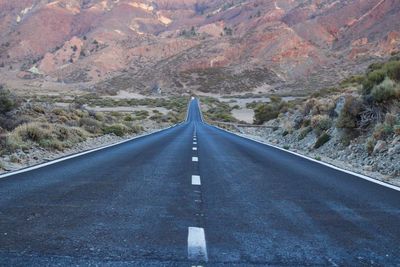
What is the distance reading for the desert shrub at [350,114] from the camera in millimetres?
19184

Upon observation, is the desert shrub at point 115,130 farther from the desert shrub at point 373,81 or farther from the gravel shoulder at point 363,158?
the desert shrub at point 373,81

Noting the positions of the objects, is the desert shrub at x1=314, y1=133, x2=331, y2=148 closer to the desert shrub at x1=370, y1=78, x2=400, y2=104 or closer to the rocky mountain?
the desert shrub at x1=370, y1=78, x2=400, y2=104

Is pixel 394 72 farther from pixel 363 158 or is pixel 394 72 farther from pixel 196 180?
pixel 196 180

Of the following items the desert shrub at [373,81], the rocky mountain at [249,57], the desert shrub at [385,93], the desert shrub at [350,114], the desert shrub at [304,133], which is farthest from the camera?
the rocky mountain at [249,57]

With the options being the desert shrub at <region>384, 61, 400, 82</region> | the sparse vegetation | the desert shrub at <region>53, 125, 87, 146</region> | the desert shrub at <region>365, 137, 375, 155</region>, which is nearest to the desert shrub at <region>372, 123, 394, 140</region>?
the desert shrub at <region>365, 137, 375, 155</region>

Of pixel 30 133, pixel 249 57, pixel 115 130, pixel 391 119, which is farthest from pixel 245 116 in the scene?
pixel 249 57

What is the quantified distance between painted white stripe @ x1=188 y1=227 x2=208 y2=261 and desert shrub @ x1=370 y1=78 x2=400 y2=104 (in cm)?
1470

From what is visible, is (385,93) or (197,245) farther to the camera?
(385,93)

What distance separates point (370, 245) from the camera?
17.4ft

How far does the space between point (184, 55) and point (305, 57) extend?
4412 centimetres

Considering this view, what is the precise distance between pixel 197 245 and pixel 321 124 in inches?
752

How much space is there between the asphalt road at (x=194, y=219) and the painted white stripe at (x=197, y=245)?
11 mm

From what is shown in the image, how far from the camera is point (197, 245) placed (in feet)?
16.5

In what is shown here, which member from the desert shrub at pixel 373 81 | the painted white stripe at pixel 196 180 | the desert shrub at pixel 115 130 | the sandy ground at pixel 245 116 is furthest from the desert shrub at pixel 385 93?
the sandy ground at pixel 245 116
